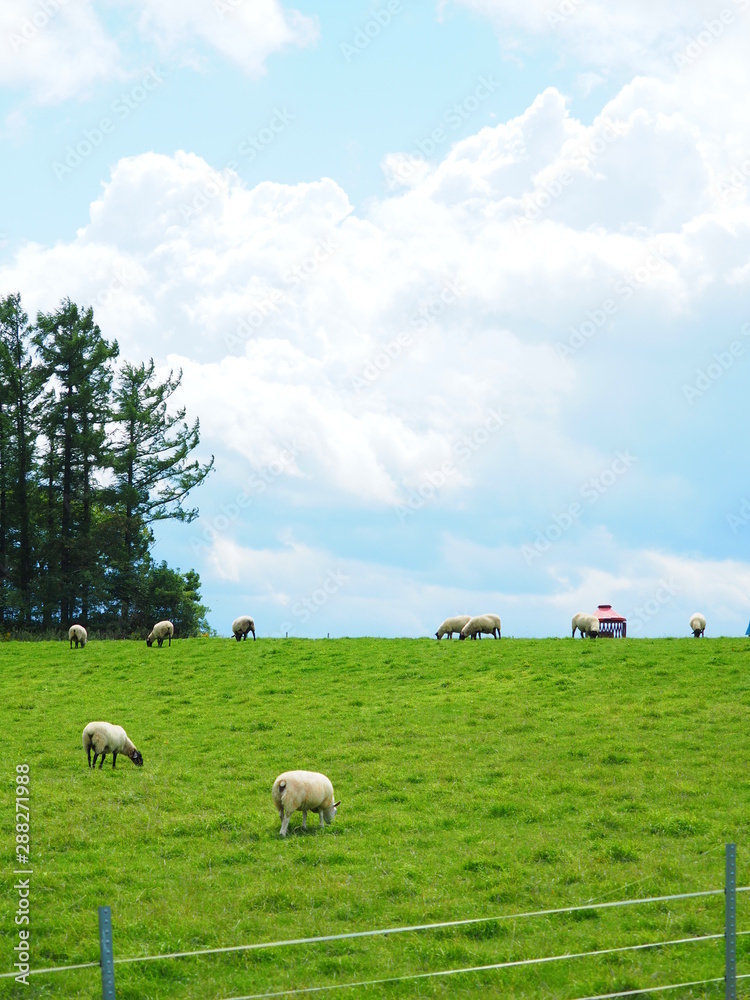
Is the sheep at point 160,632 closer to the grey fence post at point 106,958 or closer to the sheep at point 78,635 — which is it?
the sheep at point 78,635

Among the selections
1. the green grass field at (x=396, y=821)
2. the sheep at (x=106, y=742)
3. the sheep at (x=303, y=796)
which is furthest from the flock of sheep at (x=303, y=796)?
the sheep at (x=106, y=742)

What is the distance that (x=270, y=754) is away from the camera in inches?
917

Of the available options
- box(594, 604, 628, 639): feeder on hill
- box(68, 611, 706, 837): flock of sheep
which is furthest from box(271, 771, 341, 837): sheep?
box(594, 604, 628, 639): feeder on hill

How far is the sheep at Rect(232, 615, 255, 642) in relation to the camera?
43281 millimetres

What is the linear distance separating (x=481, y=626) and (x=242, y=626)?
10.5m

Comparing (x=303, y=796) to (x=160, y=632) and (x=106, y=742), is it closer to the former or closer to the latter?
(x=106, y=742)

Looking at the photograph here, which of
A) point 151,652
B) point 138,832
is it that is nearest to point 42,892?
point 138,832

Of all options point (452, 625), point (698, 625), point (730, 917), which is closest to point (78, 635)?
point (452, 625)

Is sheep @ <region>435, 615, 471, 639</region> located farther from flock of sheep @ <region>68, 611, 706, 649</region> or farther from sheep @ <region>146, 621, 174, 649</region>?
sheep @ <region>146, 621, 174, 649</region>

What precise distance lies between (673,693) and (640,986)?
17724mm

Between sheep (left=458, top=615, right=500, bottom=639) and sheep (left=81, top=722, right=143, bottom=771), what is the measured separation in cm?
2063

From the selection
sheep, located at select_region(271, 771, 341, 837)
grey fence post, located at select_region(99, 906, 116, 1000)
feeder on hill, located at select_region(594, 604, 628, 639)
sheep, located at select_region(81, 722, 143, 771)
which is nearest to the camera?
grey fence post, located at select_region(99, 906, 116, 1000)

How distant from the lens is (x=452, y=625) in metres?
42.0

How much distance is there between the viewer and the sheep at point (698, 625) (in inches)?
1668
